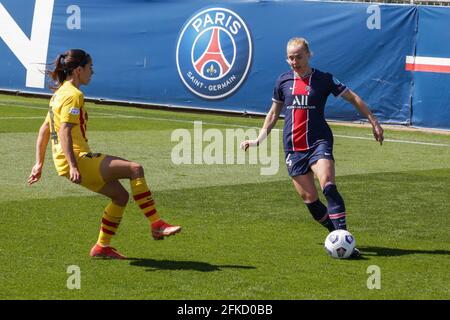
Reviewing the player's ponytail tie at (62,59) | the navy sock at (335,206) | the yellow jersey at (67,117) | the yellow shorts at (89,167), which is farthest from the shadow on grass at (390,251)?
the player's ponytail tie at (62,59)

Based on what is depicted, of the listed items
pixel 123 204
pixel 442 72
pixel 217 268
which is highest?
pixel 442 72

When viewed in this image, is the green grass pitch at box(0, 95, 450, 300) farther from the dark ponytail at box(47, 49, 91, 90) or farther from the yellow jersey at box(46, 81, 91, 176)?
the dark ponytail at box(47, 49, 91, 90)

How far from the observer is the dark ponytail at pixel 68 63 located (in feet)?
30.5

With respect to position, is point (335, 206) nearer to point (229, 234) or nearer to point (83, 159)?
point (229, 234)

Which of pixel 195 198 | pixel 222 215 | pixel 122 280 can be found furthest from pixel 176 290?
pixel 195 198

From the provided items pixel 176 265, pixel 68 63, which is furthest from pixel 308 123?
pixel 68 63

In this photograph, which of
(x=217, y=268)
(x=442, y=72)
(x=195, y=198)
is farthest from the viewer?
(x=442, y=72)

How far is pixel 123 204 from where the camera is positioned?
Answer: 30.9 feet

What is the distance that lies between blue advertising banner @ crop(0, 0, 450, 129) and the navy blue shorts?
12.5 metres

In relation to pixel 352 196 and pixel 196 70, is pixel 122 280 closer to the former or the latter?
pixel 352 196

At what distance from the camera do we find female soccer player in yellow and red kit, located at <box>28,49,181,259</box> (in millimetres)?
9070

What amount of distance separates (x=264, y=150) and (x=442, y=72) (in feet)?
18.5
